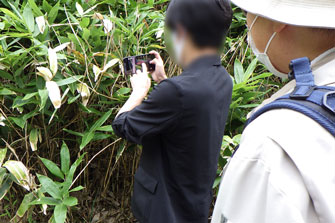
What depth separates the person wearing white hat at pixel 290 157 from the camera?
612mm

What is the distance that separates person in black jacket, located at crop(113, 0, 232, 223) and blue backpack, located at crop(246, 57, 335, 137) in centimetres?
58

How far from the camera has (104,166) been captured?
7.35ft

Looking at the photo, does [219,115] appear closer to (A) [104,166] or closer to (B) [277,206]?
(B) [277,206]

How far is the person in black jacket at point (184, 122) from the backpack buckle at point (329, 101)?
2.14ft

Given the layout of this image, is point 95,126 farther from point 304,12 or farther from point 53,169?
point 304,12

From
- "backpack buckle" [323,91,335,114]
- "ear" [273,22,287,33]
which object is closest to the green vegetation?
"ear" [273,22,287,33]

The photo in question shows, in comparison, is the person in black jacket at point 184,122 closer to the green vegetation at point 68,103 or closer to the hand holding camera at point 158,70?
the hand holding camera at point 158,70

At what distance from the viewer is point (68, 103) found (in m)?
1.83

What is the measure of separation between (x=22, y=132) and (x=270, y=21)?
5.31ft

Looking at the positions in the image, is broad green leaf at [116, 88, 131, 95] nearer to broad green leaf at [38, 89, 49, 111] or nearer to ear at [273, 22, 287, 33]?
broad green leaf at [38, 89, 49, 111]

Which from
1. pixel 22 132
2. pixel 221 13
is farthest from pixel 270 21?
pixel 22 132

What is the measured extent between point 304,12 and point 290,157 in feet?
0.97

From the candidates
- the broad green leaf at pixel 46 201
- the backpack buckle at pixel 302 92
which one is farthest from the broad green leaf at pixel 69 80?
the backpack buckle at pixel 302 92

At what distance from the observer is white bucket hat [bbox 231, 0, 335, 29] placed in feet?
2.32
